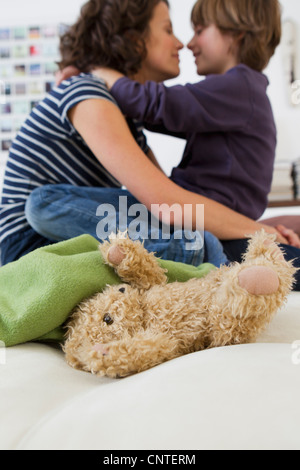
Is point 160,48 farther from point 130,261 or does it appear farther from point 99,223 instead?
point 130,261

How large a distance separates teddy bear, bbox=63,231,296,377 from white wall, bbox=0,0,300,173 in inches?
95.8

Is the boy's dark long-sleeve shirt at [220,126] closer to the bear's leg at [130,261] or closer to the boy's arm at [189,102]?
the boy's arm at [189,102]

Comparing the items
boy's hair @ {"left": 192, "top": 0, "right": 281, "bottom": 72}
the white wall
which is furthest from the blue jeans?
the white wall

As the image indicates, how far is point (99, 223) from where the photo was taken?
34.5 inches

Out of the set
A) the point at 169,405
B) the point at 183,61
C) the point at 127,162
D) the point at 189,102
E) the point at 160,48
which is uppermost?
the point at 183,61

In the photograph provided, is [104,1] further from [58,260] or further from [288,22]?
[288,22]

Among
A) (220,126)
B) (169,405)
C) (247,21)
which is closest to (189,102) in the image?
(220,126)

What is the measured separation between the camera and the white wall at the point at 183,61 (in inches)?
114

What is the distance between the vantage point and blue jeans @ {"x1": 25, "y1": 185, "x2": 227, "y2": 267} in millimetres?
839

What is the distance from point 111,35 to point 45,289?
2.69ft

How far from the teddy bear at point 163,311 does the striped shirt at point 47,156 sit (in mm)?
452

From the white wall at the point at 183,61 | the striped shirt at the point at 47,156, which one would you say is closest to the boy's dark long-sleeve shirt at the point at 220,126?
the striped shirt at the point at 47,156

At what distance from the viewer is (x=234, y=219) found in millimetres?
998

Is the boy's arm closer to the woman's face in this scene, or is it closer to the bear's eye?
the woman's face
